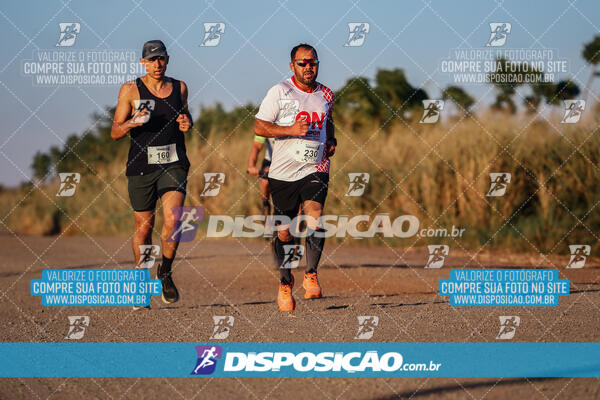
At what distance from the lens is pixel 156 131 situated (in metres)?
7.36

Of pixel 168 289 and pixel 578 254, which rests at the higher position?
pixel 578 254

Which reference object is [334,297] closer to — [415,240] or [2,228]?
[415,240]

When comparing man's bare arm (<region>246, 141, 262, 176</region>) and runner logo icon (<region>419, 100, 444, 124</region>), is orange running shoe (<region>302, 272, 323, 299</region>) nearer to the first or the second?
man's bare arm (<region>246, 141, 262, 176</region>)

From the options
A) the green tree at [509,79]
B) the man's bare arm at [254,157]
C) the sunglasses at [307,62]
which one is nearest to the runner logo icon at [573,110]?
the green tree at [509,79]

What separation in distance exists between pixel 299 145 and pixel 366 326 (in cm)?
195

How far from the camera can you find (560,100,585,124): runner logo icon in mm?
11805

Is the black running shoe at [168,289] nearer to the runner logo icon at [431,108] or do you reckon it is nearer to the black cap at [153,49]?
the black cap at [153,49]

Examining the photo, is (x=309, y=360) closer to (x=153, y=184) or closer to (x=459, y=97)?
(x=153, y=184)

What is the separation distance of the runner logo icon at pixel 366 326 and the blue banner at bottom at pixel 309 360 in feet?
1.12

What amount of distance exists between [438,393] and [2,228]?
18.2m

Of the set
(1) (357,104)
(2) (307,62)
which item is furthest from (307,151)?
(1) (357,104)

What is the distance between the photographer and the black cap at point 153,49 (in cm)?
739

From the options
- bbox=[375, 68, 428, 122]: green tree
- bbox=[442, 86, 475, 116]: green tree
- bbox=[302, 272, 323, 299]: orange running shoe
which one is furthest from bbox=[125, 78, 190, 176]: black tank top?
bbox=[375, 68, 428, 122]: green tree

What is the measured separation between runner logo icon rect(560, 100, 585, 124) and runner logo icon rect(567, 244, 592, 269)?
6.93ft
